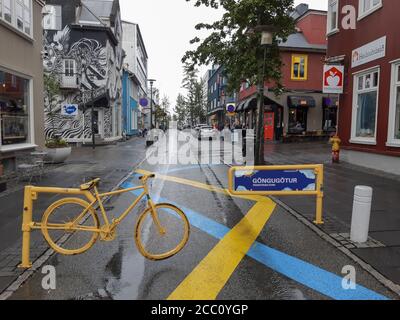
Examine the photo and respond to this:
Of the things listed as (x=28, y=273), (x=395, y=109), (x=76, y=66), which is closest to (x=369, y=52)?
(x=395, y=109)

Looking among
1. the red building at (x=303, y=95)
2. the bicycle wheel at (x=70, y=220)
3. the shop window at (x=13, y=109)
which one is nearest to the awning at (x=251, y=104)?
the red building at (x=303, y=95)

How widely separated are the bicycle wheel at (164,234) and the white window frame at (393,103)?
9.01 m

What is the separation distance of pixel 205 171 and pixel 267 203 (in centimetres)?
544

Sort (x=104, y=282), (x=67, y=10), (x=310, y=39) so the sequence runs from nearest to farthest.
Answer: (x=104, y=282)
(x=67, y=10)
(x=310, y=39)

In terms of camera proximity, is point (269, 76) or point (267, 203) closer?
point (267, 203)

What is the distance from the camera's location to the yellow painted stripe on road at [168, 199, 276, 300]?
4.03 metres

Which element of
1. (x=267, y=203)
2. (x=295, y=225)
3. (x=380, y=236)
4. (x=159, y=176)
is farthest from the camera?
(x=159, y=176)

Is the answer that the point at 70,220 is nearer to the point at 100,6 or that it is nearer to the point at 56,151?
the point at 56,151

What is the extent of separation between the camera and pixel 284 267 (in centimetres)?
475

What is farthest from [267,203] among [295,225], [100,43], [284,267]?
[100,43]

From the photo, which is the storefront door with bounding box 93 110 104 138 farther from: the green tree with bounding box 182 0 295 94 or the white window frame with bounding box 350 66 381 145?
the white window frame with bounding box 350 66 381 145

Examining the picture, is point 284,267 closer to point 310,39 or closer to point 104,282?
point 104,282
